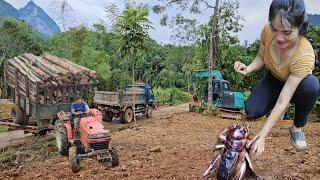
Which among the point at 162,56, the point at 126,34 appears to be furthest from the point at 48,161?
the point at 162,56

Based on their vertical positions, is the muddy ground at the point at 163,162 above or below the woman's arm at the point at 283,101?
below

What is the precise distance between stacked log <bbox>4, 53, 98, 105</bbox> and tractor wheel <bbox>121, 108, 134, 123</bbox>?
17.0ft

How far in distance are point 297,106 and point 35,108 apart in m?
12.4

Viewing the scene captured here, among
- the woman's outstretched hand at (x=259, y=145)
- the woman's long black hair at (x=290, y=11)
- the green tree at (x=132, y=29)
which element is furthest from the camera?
the green tree at (x=132, y=29)

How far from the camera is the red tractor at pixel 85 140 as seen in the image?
862 centimetres

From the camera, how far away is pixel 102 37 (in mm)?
40312

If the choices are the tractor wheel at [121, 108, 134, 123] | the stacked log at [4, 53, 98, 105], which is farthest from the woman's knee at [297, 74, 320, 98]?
the tractor wheel at [121, 108, 134, 123]

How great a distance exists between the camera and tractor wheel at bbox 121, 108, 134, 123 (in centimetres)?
2112

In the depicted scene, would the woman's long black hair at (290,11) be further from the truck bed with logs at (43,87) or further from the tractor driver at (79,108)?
the truck bed with logs at (43,87)

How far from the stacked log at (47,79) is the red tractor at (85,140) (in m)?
4.30

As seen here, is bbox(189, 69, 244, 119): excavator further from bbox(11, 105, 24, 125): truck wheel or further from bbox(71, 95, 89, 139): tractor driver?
bbox(71, 95, 89, 139): tractor driver

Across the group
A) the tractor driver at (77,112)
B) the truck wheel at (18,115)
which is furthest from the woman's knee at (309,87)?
the truck wheel at (18,115)

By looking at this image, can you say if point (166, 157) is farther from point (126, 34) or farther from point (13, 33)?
point (13, 33)

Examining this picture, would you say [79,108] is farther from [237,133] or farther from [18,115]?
[237,133]
